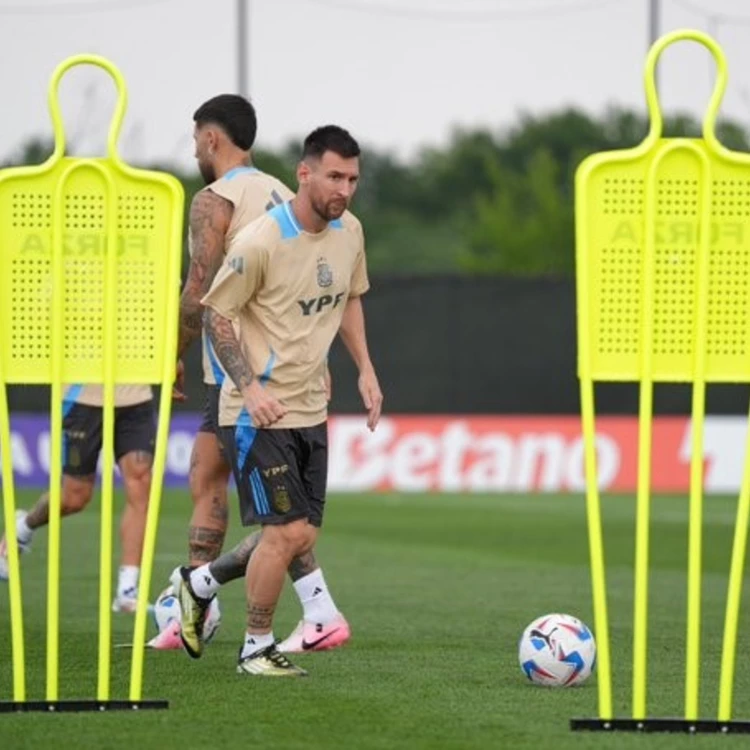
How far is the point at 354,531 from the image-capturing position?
65.5 ft

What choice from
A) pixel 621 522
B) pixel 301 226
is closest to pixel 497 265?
pixel 621 522

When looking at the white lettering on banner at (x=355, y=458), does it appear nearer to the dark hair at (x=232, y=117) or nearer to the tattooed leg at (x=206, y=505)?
the tattooed leg at (x=206, y=505)

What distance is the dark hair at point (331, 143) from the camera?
886 cm

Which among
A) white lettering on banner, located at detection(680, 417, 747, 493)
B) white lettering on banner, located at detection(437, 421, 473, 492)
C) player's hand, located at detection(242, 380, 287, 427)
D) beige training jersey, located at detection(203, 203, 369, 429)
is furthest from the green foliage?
player's hand, located at detection(242, 380, 287, 427)

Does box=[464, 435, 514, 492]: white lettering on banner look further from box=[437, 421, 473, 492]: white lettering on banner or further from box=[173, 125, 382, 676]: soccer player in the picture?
box=[173, 125, 382, 676]: soccer player

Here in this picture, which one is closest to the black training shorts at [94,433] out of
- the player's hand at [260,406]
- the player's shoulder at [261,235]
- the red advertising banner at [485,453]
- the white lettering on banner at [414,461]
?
the player's shoulder at [261,235]

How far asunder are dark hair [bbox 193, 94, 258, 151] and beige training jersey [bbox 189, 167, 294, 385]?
6.8 inches

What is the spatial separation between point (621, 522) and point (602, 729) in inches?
563

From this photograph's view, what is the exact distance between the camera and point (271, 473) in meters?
9.09

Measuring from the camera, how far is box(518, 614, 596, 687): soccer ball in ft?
29.3

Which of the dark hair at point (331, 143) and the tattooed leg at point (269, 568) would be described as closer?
the dark hair at point (331, 143)

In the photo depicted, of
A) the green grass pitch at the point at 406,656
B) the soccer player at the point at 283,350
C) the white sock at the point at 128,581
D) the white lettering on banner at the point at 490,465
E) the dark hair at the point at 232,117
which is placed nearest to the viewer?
the green grass pitch at the point at 406,656

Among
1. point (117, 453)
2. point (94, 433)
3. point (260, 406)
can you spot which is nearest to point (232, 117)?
point (260, 406)

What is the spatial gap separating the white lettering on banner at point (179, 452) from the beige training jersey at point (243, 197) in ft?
55.3
